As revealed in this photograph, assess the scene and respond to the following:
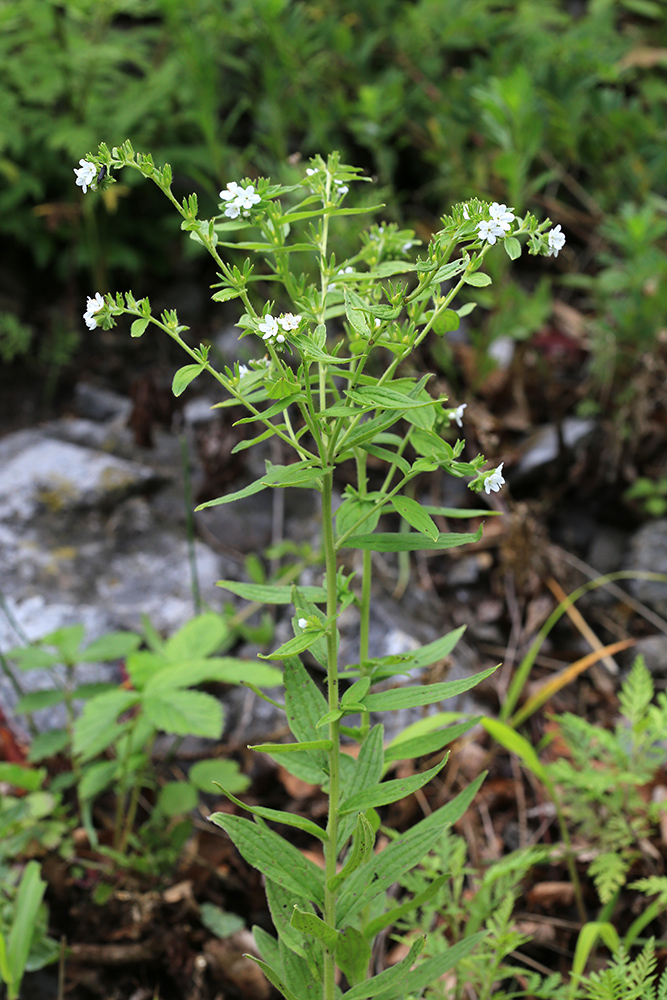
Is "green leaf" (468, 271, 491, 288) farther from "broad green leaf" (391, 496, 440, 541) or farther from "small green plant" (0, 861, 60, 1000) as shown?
"small green plant" (0, 861, 60, 1000)

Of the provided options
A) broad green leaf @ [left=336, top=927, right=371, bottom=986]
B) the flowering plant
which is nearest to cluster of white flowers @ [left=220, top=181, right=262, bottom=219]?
the flowering plant

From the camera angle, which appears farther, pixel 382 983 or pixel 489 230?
pixel 382 983

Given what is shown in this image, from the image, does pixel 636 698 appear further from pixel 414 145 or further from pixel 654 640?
pixel 414 145

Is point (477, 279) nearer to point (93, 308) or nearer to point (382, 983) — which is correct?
point (93, 308)

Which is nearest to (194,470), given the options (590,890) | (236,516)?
(236,516)

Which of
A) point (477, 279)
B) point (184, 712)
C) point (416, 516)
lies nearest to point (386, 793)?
point (416, 516)

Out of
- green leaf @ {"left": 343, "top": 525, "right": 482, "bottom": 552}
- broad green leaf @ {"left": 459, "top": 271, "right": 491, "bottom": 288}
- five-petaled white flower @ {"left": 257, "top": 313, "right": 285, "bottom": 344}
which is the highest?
broad green leaf @ {"left": 459, "top": 271, "right": 491, "bottom": 288}
